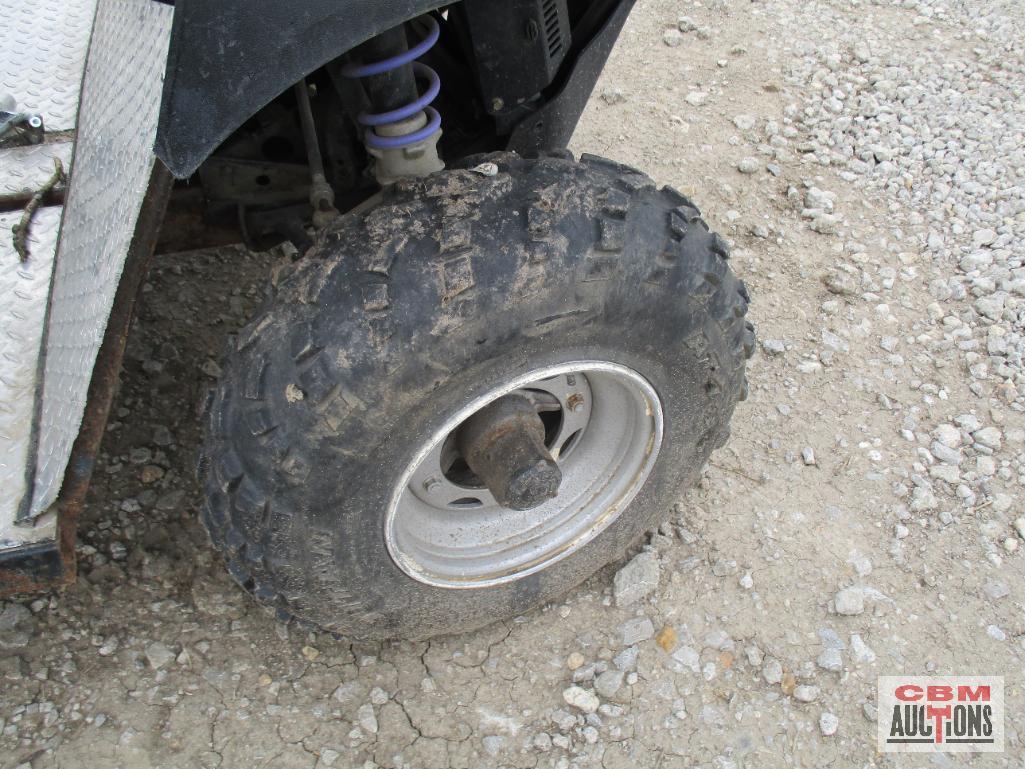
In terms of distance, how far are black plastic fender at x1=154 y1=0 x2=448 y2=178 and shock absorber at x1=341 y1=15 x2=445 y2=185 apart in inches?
14.5

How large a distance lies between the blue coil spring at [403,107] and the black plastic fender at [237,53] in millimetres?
354

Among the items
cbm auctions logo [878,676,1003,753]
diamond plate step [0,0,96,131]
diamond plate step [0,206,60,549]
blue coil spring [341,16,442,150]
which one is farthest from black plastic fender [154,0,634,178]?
cbm auctions logo [878,676,1003,753]

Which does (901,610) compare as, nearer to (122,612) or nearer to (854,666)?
(854,666)

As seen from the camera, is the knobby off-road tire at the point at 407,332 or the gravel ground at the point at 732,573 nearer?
the knobby off-road tire at the point at 407,332

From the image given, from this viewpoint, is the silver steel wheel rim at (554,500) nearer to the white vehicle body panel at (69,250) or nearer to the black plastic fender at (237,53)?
the white vehicle body panel at (69,250)

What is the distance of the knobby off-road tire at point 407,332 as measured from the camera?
177 cm

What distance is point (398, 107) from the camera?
1990 mm

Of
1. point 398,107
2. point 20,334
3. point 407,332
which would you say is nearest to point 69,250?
point 20,334

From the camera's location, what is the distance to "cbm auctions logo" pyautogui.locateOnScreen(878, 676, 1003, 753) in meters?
2.44

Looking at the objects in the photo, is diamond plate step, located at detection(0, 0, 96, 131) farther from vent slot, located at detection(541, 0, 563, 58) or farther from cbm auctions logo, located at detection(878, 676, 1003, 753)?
cbm auctions logo, located at detection(878, 676, 1003, 753)

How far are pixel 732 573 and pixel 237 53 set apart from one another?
2046mm

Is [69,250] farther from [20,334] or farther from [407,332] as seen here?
[407,332]

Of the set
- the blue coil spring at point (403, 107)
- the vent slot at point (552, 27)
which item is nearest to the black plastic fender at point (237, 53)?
the blue coil spring at point (403, 107)

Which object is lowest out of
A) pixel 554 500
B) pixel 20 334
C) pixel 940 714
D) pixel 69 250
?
pixel 940 714
